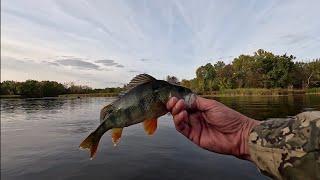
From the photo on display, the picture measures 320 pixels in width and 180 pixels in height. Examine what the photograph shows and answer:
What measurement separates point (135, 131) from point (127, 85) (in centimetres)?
2178

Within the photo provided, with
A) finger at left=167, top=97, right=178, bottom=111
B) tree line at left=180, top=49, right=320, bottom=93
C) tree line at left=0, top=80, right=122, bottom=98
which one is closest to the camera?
finger at left=167, top=97, right=178, bottom=111

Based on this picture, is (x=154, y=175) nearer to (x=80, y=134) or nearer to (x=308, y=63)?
(x=80, y=134)

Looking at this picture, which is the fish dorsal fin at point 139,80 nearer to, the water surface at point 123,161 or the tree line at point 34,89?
the water surface at point 123,161

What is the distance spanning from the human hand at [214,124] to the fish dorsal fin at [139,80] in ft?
1.15

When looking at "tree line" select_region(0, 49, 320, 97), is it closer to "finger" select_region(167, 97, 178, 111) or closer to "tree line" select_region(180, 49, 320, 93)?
"tree line" select_region(180, 49, 320, 93)

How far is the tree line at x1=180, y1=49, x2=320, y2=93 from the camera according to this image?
360 feet

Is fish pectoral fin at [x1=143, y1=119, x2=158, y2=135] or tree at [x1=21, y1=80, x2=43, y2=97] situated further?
tree at [x1=21, y1=80, x2=43, y2=97]

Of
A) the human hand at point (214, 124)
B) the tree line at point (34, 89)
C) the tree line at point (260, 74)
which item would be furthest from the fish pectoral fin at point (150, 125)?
the tree line at point (34, 89)

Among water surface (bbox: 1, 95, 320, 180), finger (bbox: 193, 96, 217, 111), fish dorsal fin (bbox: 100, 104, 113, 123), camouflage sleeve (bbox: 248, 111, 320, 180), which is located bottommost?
water surface (bbox: 1, 95, 320, 180)

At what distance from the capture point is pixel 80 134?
24656 millimetres

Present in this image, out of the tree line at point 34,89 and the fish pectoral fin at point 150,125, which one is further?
the tree line at point 34,89

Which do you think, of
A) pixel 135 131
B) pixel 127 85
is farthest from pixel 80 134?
pixel 127 85

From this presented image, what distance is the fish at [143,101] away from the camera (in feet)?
12.2

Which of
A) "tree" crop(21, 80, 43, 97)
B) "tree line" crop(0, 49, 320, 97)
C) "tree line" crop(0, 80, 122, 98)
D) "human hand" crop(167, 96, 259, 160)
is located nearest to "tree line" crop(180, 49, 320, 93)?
"tree line" crop(0, 49, 320, 97)
